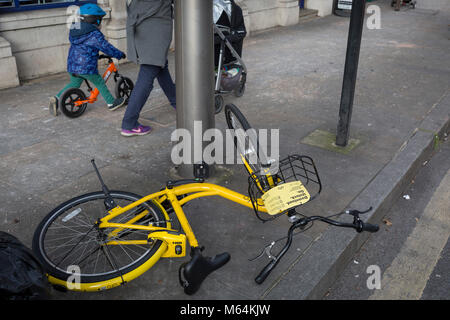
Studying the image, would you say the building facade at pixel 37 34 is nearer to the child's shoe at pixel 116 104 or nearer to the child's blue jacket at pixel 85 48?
the child's blue jacket at pixel 85 48

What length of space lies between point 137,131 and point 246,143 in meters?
2.07

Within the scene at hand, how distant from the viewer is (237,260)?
3398 millimetres

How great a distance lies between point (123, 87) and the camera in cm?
670

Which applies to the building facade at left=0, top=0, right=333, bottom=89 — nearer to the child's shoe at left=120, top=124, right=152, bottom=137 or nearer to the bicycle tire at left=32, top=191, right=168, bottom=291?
the child's shoe at left=120, top=124, right=152, bottom=137

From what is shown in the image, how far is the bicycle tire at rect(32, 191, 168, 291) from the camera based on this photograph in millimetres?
2918

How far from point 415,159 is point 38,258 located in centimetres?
392

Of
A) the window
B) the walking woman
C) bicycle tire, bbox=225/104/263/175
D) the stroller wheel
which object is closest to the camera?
bicycle tire, bbox=225/104/263/175

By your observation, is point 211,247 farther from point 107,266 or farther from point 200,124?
point 200,124

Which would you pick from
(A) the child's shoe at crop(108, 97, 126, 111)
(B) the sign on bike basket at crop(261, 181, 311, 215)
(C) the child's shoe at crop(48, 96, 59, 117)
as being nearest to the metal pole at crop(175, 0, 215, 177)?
(B) the sign on bike basket at crop(261, 181, 311, 215)

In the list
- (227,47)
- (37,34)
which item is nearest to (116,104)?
(227,47)

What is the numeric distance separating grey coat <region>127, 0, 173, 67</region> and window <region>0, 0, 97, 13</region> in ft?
11.0

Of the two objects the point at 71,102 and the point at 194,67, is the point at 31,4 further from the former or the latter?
the point at 194,67

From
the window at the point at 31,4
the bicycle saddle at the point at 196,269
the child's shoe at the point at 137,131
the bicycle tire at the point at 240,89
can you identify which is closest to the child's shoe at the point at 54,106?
the child's shoe at the point at 137,131
